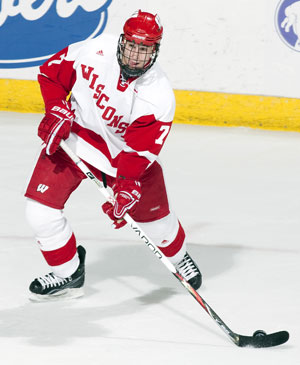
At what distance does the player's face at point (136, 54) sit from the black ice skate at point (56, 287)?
704 millimetres

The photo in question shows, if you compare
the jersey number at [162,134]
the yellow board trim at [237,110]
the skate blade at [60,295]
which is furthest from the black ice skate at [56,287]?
the yellow board trim at [237,110]

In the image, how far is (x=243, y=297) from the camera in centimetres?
320

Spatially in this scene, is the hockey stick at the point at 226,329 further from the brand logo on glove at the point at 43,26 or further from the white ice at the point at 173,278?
the brand logo on glove at the point at 43,26

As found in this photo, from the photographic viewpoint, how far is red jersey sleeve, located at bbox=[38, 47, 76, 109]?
3041 mm

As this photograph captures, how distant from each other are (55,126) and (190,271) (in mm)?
723

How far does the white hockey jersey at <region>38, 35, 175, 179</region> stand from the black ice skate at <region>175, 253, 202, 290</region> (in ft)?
1.49

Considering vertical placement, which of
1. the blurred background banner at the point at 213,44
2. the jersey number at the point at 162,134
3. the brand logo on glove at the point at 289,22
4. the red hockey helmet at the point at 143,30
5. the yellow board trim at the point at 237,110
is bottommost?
the yellow board trim at the point at 237,110

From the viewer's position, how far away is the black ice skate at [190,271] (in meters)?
3.30

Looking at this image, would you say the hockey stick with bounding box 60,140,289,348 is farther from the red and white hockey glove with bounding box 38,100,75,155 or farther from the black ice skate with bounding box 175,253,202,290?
the black ice skate with bounding box 175,253,202,290

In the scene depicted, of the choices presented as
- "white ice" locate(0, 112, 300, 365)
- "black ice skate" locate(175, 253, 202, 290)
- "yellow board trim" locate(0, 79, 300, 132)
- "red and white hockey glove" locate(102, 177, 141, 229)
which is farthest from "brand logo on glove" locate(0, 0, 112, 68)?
"red and white hockey glove" locate(102, 177, 141, 229)

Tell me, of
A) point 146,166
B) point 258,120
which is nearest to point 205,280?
point 146,166

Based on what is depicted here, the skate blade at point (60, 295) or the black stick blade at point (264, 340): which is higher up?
the black stick blade at point (264, 340)

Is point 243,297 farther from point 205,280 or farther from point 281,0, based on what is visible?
point 281,0

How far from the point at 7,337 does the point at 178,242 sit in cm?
78
